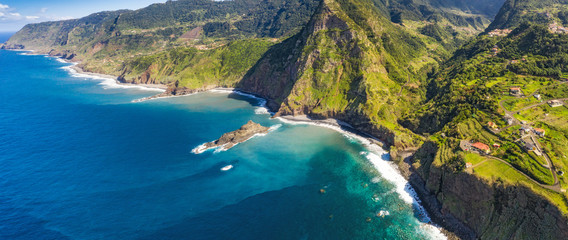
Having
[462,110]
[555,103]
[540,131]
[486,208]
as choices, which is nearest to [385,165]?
[486,208]

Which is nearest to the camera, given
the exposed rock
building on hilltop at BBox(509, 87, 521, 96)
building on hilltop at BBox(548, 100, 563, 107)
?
the exposed rock

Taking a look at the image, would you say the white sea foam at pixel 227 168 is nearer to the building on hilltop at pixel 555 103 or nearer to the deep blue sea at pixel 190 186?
the deep blue sea at pixel 190 186

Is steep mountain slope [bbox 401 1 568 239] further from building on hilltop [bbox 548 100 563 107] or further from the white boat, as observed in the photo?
the white boat

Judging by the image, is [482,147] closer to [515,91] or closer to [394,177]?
[394,177]

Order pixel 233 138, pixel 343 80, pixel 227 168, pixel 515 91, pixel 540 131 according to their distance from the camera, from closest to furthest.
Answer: pixel 540 131, pixel 227 168, pixel 515 91, pixel 233 138, pixel 343 80

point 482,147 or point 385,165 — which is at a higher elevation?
point 482,147

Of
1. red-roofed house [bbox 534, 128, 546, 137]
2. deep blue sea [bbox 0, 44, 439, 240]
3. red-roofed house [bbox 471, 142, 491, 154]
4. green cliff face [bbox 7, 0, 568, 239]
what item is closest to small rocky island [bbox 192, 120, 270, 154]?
deep blue sea [bbox 0, 44, 439, 240]

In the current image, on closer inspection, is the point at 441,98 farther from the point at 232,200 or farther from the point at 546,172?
the point at 232,200
